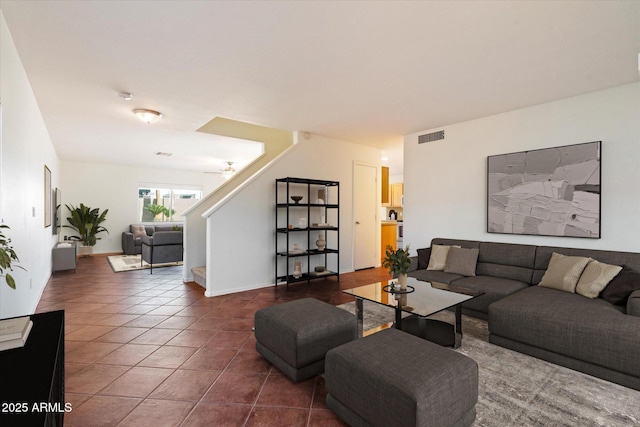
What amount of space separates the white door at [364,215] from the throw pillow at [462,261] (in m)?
2.27

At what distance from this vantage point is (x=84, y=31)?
2295mm

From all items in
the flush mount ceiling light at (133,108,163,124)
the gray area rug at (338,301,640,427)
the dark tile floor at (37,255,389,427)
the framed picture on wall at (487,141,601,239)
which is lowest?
the dark tile floor at (37,255,389,427)

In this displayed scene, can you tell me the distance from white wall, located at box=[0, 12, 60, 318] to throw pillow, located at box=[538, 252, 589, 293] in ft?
15.2

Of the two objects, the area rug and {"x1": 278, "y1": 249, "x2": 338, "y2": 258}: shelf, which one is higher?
{"x1": 278, "y1": 249, "x2": 338, "y2": 258}: shelf

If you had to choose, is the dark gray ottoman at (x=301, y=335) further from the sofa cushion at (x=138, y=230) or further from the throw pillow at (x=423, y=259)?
the sofa cushion at (x=138, y=230)

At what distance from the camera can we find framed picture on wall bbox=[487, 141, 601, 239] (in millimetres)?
3303

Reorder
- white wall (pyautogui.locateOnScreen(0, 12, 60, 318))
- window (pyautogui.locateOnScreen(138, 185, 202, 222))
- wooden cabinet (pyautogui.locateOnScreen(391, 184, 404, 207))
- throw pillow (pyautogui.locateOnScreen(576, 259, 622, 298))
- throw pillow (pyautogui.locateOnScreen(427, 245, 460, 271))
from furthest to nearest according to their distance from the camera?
wooden cabinet (pyautogui.locateOnScreen(391, 184, 404, 207)) < window (pyautogui.locateOnScreen(138, 185, 202, 222)) < throw pillow (pyautogui.locateOnScreen(427, 245, 460, 271)) < throw pillow (pyautogui.locateOnScreen(576, 259, 622, 298)) < white wall (pyautogui.locateOnScreen(0, 12, 60, 318))

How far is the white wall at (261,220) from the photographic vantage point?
440cm

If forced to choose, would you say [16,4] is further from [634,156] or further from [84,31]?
[634,156]

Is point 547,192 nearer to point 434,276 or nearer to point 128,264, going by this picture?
point 434,276

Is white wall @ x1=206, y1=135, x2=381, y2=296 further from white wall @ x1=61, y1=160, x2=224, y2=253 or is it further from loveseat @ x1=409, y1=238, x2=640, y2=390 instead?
white wall @ x1=61, y1=160, x2=224, y2=253

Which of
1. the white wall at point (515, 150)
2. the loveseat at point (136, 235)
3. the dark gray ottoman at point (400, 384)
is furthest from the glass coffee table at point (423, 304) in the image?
the loveseat at point (136, 235)

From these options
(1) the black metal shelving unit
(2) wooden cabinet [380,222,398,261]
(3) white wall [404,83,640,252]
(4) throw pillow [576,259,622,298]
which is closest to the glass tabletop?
(4) throw pillow [576,259,622,298]

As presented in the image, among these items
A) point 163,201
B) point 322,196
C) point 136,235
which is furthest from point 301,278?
point 163,201
